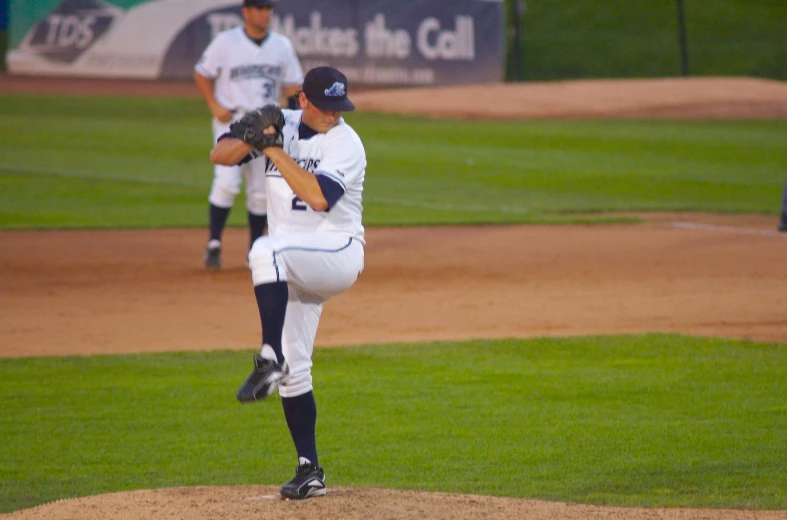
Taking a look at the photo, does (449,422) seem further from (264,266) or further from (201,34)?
(201,34)

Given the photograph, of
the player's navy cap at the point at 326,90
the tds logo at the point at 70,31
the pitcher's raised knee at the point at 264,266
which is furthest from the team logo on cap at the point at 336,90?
the tds logo at the point at 70,31

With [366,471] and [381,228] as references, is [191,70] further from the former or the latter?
[366,471]

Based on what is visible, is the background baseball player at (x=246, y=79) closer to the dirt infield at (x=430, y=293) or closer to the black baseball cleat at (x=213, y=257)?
the black baseball cleat at (x=213, y=257)

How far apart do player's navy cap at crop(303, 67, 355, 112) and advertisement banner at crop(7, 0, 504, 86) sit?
23596 mm

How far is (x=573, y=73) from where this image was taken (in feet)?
A: 120

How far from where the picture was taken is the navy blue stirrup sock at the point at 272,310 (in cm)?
460

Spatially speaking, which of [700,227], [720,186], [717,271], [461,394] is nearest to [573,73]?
[720,186]

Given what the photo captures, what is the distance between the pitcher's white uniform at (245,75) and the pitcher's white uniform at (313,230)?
5307 mm

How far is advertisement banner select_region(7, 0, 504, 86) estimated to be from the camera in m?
28.2

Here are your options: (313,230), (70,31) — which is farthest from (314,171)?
(70,31)

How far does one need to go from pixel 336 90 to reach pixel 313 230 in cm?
59

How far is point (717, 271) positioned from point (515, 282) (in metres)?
1.97

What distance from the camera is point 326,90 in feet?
15.9

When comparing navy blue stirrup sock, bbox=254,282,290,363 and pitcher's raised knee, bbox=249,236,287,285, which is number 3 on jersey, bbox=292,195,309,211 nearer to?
pitcher's raised knee, bbox=249,236,287,285
